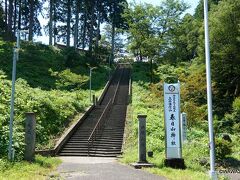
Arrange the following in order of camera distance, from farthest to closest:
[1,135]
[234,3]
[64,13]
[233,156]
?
[64,13]
[234,3]
[233,156]
[1,135]

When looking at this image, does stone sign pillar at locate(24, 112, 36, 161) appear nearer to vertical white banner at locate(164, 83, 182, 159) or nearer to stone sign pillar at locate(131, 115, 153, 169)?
stone sign pillar at locate(131, 115, 153, 169)

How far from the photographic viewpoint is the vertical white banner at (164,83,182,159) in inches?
671

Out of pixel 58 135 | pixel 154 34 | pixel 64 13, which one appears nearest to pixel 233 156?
pixel 58 135

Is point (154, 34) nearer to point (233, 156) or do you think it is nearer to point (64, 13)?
point (64, 13)

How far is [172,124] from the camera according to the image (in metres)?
17.2

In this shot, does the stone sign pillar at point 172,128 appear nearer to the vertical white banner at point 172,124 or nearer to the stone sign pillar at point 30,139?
the vertical white banner at point 172,124

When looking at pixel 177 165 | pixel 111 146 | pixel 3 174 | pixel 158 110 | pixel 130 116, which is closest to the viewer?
pixel 3 174

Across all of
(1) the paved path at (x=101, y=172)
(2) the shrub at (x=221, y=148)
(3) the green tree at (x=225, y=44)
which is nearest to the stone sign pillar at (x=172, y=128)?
(1) the paved path at (x=101, y=172)

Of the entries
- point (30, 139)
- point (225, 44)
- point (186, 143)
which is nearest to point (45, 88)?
point (225, 44)

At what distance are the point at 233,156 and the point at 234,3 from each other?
65.1 feet

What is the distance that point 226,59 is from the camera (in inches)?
1463

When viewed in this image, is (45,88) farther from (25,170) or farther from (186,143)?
(25,170)

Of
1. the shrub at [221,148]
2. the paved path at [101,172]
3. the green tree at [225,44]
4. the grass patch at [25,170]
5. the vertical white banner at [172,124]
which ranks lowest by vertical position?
the paved path at [101,172]

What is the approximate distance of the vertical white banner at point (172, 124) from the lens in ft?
55.9
